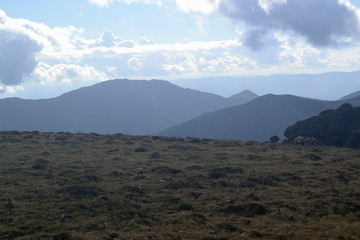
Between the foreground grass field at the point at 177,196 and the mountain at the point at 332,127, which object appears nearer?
the foreground grass field at the point at 177,196

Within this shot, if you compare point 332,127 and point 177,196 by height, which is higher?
point 332,127

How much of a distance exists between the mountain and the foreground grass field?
28603 mm

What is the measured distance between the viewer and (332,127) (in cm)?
7262

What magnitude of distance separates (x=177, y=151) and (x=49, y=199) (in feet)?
82.2

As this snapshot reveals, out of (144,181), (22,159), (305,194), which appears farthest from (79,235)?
(22,159)

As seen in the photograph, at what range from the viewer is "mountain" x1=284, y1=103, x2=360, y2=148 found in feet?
228

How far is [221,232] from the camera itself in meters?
17.0

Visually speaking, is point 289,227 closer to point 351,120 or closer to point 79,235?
point 79,235

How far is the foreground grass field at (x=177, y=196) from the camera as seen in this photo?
17344mm

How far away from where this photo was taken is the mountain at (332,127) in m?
69.5

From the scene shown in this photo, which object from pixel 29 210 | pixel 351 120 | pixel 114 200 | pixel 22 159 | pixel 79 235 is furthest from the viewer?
pixel 351 120

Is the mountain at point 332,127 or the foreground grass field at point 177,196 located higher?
the mountain at point 332,127

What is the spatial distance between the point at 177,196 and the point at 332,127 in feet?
191

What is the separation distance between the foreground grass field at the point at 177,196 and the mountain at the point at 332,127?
93.8 ft
